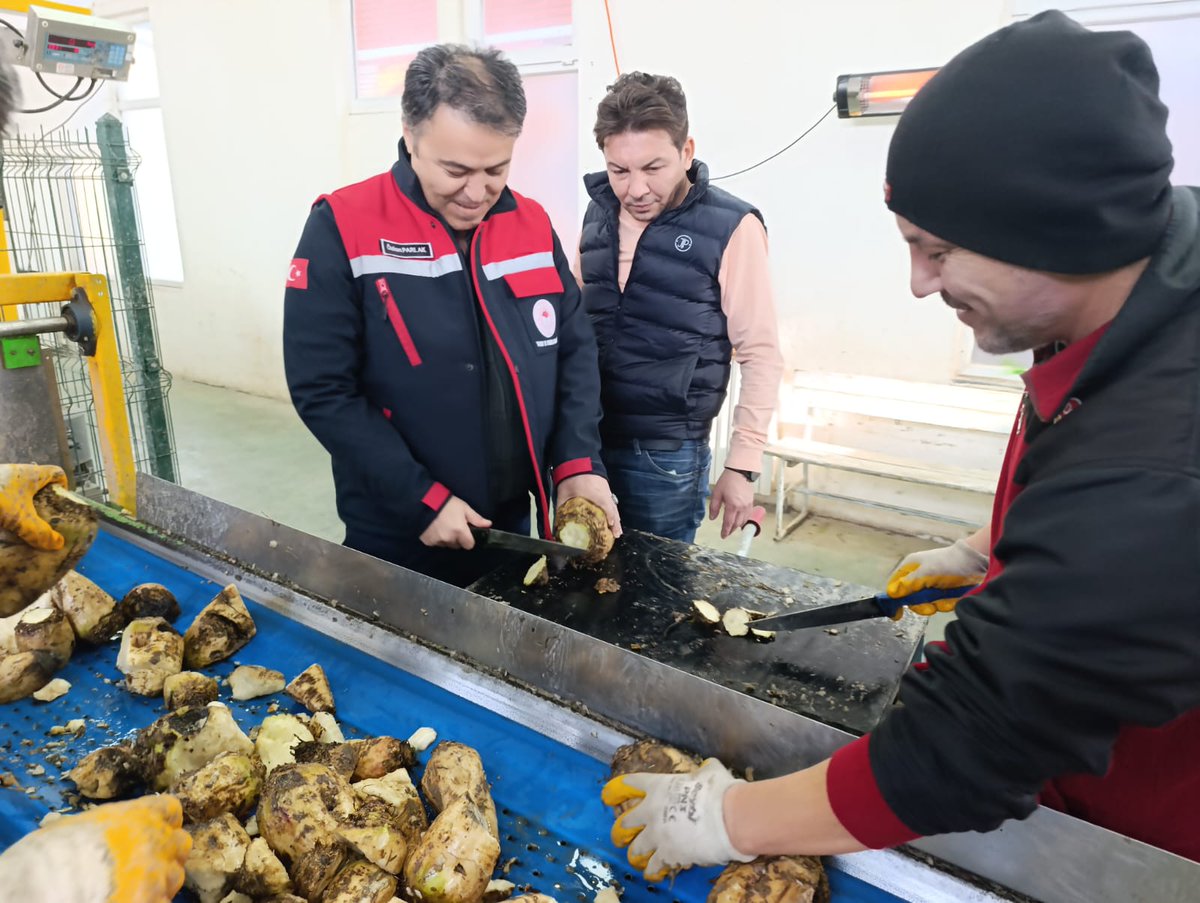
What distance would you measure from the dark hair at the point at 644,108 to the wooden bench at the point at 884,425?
2260 mm

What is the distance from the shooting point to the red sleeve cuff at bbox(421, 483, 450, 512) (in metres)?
1.59

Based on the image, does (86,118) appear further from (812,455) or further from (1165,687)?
(1165,687)

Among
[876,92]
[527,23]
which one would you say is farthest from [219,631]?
[527,23]

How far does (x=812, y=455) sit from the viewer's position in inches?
151

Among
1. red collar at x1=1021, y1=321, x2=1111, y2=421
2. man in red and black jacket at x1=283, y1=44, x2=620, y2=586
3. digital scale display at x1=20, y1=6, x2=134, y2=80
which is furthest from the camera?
digital scale display at x1=20, y1=6, x2=134, y2=80

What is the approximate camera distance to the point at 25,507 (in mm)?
1055

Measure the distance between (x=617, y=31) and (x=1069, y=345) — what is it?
3.97 m

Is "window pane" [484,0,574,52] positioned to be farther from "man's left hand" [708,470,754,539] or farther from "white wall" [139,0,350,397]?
"man's left hand" [708,470,754,539]

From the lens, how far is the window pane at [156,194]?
6.77 metres

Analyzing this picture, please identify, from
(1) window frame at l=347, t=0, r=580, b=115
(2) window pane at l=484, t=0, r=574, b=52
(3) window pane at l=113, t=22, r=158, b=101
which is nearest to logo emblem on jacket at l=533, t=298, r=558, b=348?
(1) window frame at l=347, t=0, r=580, b=115

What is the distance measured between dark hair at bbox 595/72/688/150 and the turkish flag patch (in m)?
0.82

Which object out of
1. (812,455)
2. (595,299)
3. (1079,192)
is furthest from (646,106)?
(812,455)

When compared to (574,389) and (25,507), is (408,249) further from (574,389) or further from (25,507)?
(25,507)

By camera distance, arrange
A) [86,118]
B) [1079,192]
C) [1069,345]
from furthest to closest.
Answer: [86,118]
[1069,345]
[1079,192]
